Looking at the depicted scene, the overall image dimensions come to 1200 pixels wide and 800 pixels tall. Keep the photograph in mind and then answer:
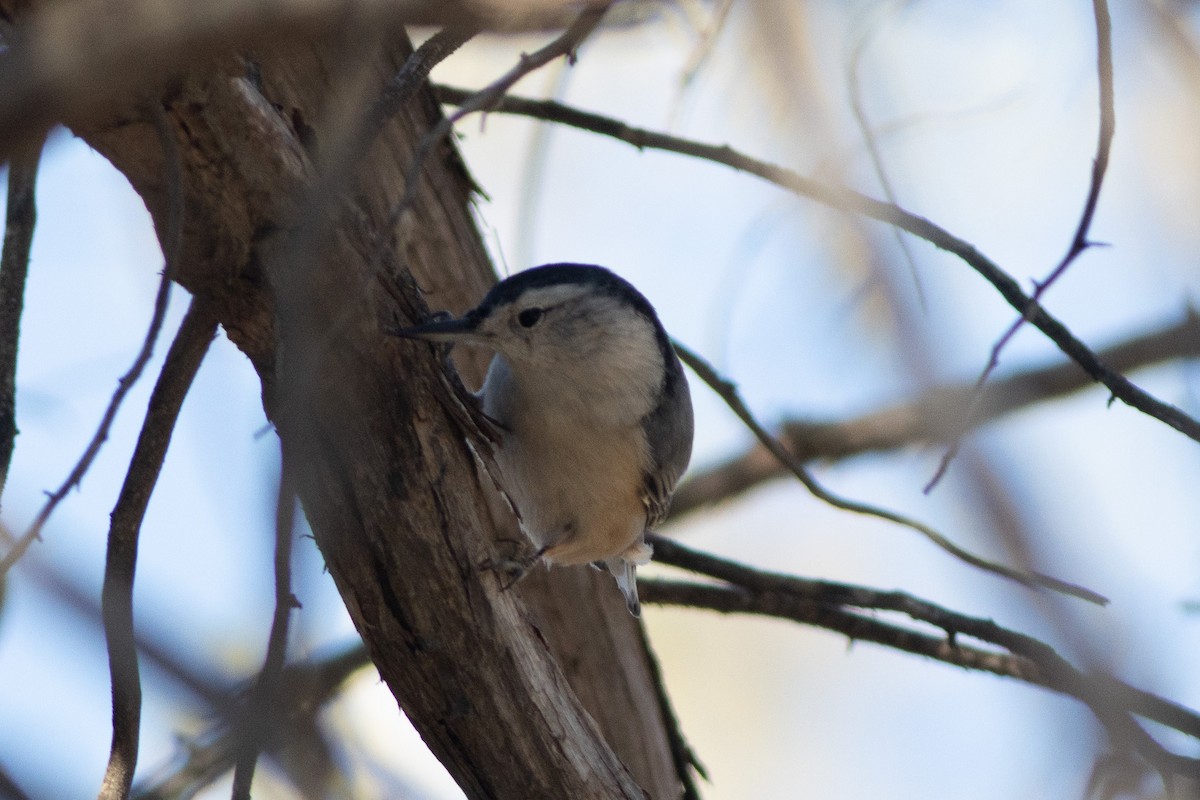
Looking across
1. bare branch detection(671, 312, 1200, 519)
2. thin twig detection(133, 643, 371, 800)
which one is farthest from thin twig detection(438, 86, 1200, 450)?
bare branch detection(671, 312, 1200, 519)

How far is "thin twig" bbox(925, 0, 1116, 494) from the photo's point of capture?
212 centimetres

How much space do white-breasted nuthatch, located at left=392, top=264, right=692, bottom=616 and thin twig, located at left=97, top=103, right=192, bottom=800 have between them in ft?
2.31

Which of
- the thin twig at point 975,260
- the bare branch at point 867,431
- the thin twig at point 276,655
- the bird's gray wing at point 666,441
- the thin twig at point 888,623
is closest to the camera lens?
the thin twig at point 276,655

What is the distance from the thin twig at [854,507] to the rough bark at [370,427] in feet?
2.80

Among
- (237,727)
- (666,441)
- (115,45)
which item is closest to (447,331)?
(666,441)

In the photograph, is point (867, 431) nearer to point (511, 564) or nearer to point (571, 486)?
point (571, 486)

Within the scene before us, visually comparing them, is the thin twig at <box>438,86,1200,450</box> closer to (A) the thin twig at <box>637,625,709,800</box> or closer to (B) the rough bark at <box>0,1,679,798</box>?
(B) the rough bark at <box>0,1,679,798</box>

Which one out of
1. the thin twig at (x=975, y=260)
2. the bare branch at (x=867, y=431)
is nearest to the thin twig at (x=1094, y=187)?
the thin twig at (x=975, y=260)

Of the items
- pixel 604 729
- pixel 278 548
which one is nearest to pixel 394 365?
pixel 278 548

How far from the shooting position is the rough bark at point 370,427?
196cm

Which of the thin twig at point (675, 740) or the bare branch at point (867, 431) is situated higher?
the bare branch at point (867, 431)

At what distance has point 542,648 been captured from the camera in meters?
2.41

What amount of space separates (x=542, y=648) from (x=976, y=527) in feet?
2.79

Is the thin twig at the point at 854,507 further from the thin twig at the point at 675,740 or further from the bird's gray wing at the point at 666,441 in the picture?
the thin twig at the point at 675,740
